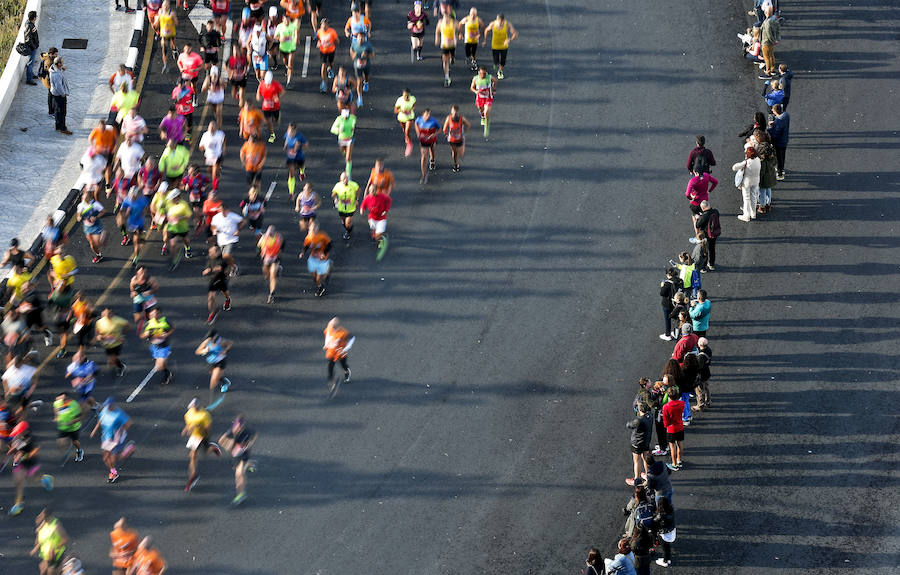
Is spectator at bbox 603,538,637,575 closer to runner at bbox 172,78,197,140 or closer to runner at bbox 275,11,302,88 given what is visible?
runner at bbox 172,78,197,140

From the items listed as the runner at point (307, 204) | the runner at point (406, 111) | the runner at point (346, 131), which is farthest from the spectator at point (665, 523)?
the runner at point (406, 111)

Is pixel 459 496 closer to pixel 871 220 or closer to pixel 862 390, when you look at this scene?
pixel 862 390

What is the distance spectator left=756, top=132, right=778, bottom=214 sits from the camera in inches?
1256

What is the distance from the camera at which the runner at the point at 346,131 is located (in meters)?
33.6

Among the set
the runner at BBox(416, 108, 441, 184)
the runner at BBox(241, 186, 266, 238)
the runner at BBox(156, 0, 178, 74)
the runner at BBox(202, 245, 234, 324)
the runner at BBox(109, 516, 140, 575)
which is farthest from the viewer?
the runner at BBox(156, 0, 178, 74)

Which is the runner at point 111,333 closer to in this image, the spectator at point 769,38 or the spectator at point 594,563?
the spectator at point 594,563

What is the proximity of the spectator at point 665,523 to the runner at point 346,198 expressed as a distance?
34.4ft

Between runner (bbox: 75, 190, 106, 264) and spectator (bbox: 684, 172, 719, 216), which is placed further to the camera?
spectator (bbox: 684, 172, 719, 216)

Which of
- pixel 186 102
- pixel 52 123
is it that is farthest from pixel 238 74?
pixel 52 123

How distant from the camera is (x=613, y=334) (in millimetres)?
29422

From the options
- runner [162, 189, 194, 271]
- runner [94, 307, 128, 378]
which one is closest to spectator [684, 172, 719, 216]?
runner [162, 189, 194, 271]

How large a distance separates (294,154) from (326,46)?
14.0ft

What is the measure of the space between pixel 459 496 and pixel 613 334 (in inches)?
209

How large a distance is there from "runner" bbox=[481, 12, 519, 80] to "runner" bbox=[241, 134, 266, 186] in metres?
6.60
